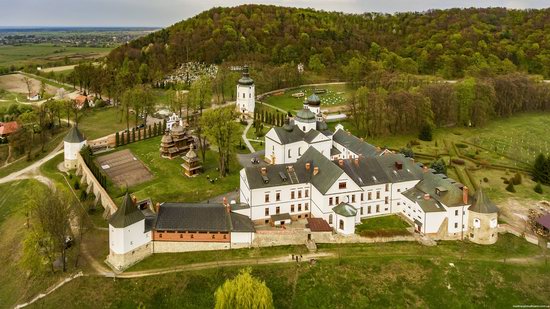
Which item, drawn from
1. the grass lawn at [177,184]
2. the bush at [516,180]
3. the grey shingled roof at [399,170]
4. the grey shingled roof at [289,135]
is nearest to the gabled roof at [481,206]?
the grey shingled roof at [399,170]

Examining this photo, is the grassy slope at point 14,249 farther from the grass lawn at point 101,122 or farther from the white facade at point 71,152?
the grass lawn at point 101,122

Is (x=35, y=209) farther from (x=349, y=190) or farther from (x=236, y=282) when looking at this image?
(x=349, y=190)

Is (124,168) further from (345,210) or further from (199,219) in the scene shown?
(345,210)

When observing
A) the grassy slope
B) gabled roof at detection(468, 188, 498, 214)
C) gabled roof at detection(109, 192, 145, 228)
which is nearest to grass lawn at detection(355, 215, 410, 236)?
gabled roof at detection(468, 188, 498, 214)

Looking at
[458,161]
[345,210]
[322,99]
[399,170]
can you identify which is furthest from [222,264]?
[322,99]

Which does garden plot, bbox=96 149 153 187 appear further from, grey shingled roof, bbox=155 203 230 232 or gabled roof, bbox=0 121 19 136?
gabled roof, bbox=0 121 19 136
